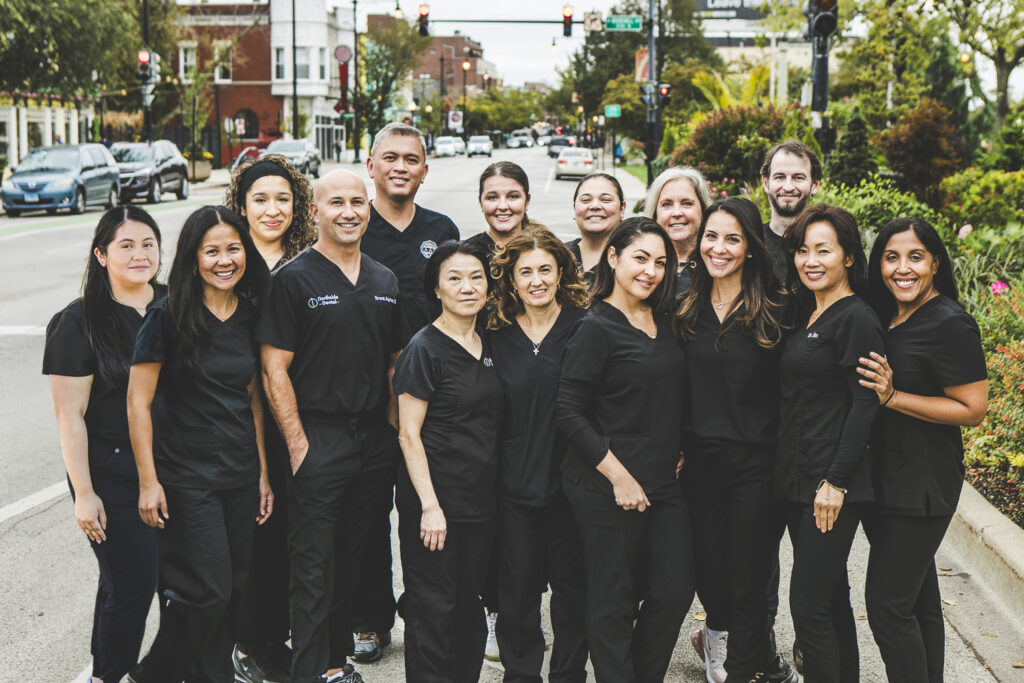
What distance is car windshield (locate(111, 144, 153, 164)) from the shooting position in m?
29.4

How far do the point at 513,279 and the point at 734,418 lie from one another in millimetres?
1036

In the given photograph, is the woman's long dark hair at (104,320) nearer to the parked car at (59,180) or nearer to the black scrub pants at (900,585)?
the black scrub pants at (900,585)

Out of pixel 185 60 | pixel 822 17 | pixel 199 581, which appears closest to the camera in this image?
pixel 199 581

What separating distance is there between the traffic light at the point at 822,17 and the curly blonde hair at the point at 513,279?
35.7 ft

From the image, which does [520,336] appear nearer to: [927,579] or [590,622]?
[590,622]

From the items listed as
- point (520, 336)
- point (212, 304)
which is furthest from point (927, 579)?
point (212, 304)

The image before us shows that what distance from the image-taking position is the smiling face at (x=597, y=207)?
524cm

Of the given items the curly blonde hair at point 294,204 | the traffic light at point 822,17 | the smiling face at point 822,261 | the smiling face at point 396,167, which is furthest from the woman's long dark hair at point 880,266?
the traffic light at point 822,17

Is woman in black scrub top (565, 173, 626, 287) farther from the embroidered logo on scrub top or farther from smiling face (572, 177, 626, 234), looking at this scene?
the embroidered logo on scrub top

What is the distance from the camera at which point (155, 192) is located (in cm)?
2905

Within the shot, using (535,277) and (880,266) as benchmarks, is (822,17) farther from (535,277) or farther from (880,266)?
(535,277)

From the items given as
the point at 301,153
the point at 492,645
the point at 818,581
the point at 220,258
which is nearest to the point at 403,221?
the point at 220,258

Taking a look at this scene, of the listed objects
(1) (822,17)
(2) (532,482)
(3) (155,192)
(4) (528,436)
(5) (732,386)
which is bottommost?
(2) (532,482)

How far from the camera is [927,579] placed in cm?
392
